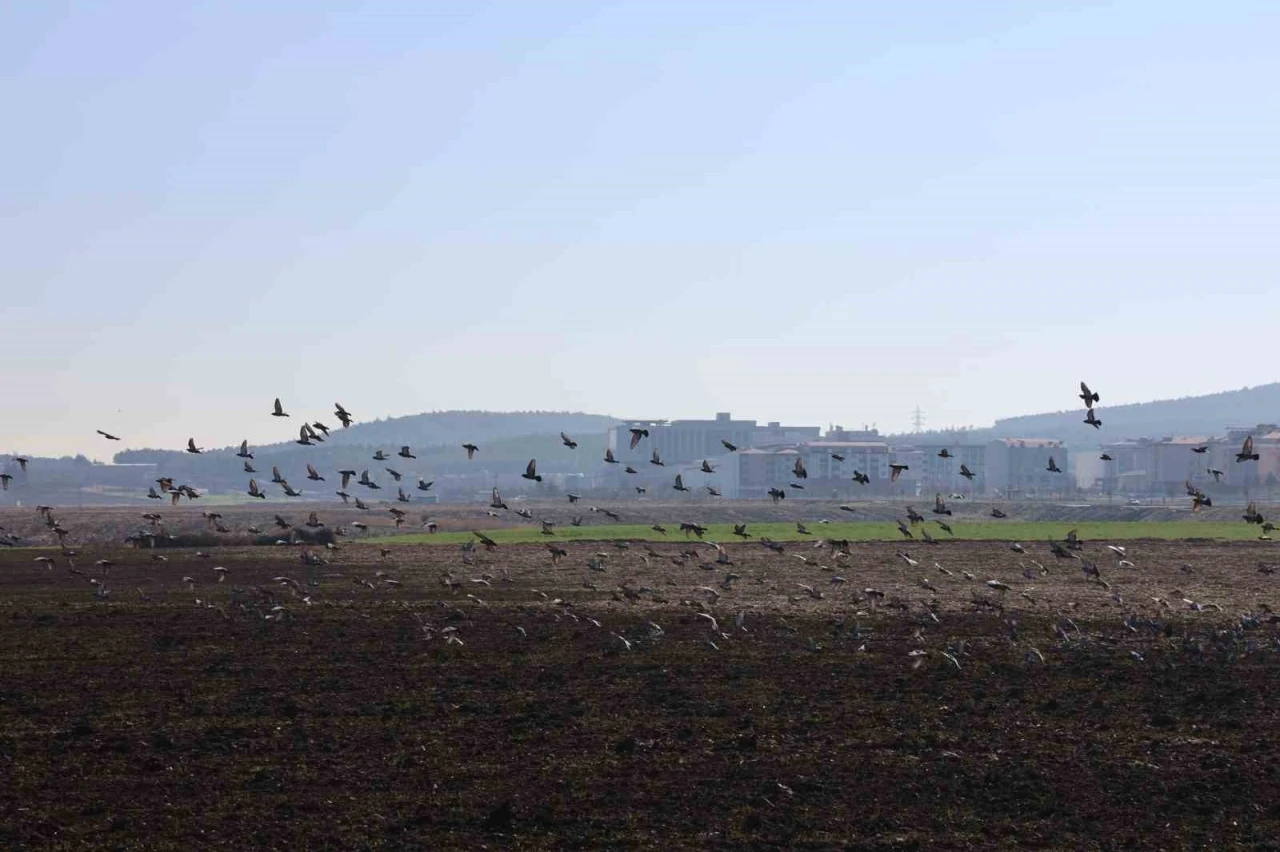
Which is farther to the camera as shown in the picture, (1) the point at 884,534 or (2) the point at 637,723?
(1) the point at 884,534

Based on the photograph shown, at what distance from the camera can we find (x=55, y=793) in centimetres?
2266

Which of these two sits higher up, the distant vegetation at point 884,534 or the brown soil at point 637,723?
the distant vegetation at point 884,534

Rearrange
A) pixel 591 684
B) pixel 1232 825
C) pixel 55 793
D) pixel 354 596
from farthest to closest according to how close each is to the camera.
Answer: pixel 354 596
pixel 591 684
pixel 55 793
pixel 1232 825

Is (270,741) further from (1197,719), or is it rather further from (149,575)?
(149,575)

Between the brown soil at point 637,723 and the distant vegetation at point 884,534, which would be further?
the distant vegetation at point 884,534

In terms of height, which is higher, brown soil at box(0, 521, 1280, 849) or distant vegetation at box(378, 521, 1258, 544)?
distant vegetation at box(378, 521, 1258, 544)

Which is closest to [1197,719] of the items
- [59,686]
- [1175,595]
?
[59,686]

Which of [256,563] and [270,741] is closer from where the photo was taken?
[270,741]

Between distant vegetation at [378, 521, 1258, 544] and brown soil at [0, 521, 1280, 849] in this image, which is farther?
distant vegetation at [378, 521, 1258, 544]

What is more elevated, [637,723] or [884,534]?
[884,534]

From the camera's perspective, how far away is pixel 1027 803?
22359 mm

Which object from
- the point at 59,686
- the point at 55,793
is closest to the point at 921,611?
the point at 59,686

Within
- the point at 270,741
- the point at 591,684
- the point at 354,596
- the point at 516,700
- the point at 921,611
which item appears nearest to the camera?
the point at 270,741

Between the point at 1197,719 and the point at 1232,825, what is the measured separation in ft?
25.8
